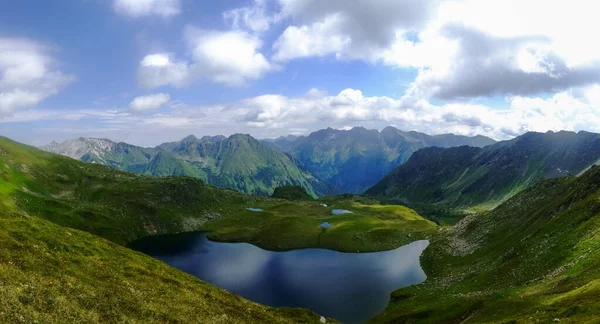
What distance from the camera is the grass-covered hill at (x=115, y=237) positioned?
31266mm

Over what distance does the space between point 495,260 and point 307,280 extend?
45652 millimetres

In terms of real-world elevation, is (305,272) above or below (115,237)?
below

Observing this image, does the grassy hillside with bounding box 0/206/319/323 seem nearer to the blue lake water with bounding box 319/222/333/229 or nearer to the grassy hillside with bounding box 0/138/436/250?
the grassy hillside with bounding box 0/138/436/250

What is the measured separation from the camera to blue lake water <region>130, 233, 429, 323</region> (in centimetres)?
7769

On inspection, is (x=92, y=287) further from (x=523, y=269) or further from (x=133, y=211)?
(x=133, y=211)

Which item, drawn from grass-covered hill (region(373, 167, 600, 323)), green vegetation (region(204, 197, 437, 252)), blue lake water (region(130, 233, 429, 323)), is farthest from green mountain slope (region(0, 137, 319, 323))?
green vegetation (region(204, 197, 437, 252))

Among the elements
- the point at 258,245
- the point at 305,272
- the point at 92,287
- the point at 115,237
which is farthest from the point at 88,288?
the point at 115,237

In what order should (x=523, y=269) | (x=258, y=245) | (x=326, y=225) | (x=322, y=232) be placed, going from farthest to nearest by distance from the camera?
(x=326, y=225) → (x=322, y=232) → (x=258, y=245) → (x=523, y=269)

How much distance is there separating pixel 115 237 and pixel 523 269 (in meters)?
130

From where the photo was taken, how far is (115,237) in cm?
13075

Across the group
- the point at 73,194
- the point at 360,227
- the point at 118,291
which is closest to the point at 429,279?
the point at 360,227

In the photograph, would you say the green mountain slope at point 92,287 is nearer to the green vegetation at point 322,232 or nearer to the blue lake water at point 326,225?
the green vegetation at point 322,232

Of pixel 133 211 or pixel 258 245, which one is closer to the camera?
pixel 258 245

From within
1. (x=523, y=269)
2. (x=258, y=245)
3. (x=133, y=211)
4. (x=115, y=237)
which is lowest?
(x=258, y=245)
